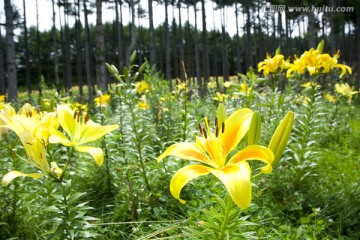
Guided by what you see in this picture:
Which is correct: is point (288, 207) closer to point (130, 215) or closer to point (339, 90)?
point (130, 215)

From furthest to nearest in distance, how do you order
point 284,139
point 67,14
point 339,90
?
point 67,14
point 339,90
point 284,139

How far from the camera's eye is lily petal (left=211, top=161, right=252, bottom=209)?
681mm

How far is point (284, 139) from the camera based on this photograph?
0.87m

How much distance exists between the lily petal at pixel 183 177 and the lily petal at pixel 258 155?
0.10 m

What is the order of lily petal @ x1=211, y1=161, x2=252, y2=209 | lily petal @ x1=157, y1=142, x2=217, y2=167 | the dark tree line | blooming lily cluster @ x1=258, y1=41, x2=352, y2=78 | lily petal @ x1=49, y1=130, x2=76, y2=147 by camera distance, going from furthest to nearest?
the dark tree line → blooming lily cluster @ x1=258, y1=41, x2=352, y2=78 → lily petal @ x1=49, y1=130, x2=76, y2=147 → lily petal @ x1=157, y1=142, x2=217, y2=167 → lily petal @ x1=211, y1=161, x2=252, y2=209

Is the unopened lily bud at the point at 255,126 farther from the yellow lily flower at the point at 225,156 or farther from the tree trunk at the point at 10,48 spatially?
the tree trunk at the point at 10,48

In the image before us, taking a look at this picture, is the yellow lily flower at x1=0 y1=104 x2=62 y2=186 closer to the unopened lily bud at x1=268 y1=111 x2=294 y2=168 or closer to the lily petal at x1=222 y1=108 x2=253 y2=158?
the lily petal at x1=222 y1=108 x2=253 y2=158

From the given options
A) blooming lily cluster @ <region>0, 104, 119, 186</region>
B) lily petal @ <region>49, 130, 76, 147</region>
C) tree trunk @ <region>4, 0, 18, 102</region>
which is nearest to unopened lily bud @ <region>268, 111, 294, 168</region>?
blooming lily cluster @ <region>0, 104, 119, 186</region>

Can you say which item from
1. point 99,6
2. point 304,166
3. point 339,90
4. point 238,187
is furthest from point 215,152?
point 99,6

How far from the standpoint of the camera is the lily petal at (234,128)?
887 millimetres

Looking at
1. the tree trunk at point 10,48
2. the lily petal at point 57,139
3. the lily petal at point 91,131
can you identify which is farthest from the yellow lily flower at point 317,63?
the tree trunk at point 10,48

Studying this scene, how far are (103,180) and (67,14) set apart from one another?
21.0m

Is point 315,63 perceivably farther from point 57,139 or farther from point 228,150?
point 57,139

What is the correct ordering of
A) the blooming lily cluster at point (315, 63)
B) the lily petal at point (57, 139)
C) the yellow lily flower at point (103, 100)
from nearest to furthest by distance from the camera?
the lily petal at point (57, 139) → the blooming lily cluster at point (315, 63) → the yellow lily flower at point (103, 100)
